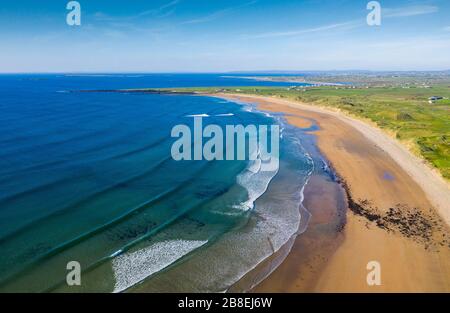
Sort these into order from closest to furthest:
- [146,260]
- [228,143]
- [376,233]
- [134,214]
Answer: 1. [146,260]
2. [376,233]
3. [134,214]
4. [228,143]

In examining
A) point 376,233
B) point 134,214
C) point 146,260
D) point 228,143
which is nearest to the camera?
point 146,260

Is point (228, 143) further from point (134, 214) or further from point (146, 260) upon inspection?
point (146, 260)

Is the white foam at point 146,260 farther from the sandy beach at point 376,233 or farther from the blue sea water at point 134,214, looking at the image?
the sandy beach at point 376,233

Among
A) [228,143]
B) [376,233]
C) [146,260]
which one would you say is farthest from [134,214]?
[228,143]

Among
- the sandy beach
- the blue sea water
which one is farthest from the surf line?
the sandy beach

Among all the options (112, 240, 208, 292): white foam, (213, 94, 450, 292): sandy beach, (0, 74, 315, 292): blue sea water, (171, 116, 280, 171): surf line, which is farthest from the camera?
(171, 116, 280, 171): surf line

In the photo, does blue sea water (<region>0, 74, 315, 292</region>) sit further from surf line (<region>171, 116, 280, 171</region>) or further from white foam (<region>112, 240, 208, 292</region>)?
surf line (<region>171, 116, 280, 171</region>)

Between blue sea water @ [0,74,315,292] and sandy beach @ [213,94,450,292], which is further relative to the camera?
blue sea water @ [0,74,315,292]
